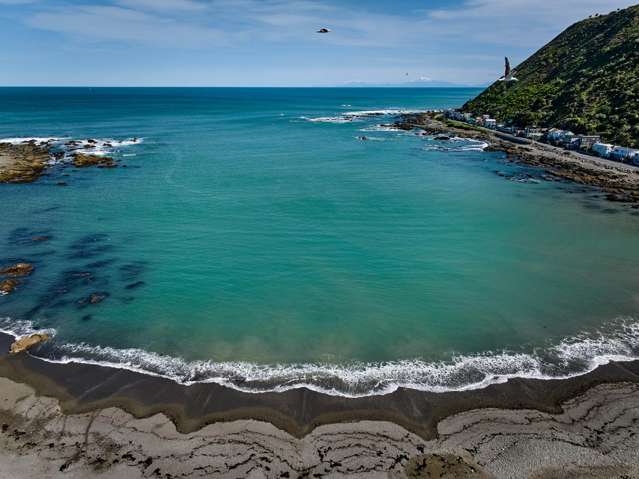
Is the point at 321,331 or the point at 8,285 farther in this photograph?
the point at 8,285

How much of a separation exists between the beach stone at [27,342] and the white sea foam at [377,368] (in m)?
0.70

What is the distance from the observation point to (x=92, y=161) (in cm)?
6172

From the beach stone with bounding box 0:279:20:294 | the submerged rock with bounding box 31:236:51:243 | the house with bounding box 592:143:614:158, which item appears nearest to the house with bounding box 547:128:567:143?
the house with bounding box 592:143:614:158

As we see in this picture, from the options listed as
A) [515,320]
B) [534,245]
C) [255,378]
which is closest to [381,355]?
[255,378]

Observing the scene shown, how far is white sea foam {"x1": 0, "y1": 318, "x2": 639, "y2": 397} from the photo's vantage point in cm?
1809

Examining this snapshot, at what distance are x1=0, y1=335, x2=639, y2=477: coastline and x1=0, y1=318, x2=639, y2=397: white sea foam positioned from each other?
535 mm

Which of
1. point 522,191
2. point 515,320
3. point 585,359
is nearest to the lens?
point 585,359

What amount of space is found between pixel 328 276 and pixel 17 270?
21608 mm

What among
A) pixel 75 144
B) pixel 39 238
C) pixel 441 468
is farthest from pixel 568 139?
pixel 75 144

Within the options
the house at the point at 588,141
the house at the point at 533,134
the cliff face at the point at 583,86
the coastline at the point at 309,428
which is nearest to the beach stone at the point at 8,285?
the coastline at the point at 309,428

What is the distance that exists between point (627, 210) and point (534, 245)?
48.8 feet

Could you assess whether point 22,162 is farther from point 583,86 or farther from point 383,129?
point 583,86

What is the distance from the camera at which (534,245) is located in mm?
32625

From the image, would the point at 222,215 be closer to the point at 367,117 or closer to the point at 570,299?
the point at 570,299
